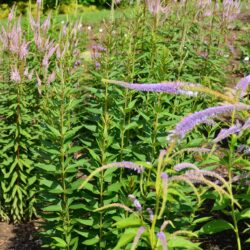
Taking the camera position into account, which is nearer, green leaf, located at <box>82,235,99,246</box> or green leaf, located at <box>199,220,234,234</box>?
green leaf, located at <box>199,220,234,234</box>

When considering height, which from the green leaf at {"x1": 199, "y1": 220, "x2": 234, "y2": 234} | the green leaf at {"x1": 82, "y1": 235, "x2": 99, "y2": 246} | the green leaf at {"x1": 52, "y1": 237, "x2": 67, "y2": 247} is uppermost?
the green leaf at {"x1": 199, "y1": 220, "x2": 234, "y2": 234}

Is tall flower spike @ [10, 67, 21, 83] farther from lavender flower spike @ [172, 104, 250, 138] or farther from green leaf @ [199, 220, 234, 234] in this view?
lavender flower spike @ [172, 104, 250, 138]

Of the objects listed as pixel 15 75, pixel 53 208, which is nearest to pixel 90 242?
pixel 53 208

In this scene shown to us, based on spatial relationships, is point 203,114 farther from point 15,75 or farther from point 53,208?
point 15,75

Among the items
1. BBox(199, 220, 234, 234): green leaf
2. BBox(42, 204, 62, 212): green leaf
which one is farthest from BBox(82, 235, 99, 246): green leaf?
BBox(199, 220, 234, 234): green leaf

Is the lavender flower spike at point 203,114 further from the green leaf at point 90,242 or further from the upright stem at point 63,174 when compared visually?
the green leaf at point 90,242

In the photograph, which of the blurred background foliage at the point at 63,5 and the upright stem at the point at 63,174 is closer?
the upright stem at the point at 63,174

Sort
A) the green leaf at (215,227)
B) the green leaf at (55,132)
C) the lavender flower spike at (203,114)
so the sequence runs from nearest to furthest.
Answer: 1. the lavender flower spike at (203,114)
2. the green leaf at (215,227)
3. the green leaf at (55,132)

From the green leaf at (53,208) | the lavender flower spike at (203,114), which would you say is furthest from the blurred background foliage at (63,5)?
the lavender flower spike at (203,114)

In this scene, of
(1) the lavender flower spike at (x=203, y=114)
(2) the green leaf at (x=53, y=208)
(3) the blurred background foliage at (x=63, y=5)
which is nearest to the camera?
(1) the lavender flower spike at (x=203, y=114)

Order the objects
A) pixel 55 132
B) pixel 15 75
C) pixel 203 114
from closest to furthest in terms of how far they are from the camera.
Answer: pixel 203 114 < pixel 55 132 < pixel 15 75

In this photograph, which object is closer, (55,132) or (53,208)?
(55,132)

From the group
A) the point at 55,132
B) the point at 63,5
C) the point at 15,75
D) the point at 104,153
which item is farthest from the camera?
the point at 63,5

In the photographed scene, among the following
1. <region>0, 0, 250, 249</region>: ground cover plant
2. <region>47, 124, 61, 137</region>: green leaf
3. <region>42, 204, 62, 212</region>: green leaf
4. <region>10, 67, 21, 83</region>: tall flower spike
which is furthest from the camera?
<region>10, 67, 21, 83</region>: tall flower spike
